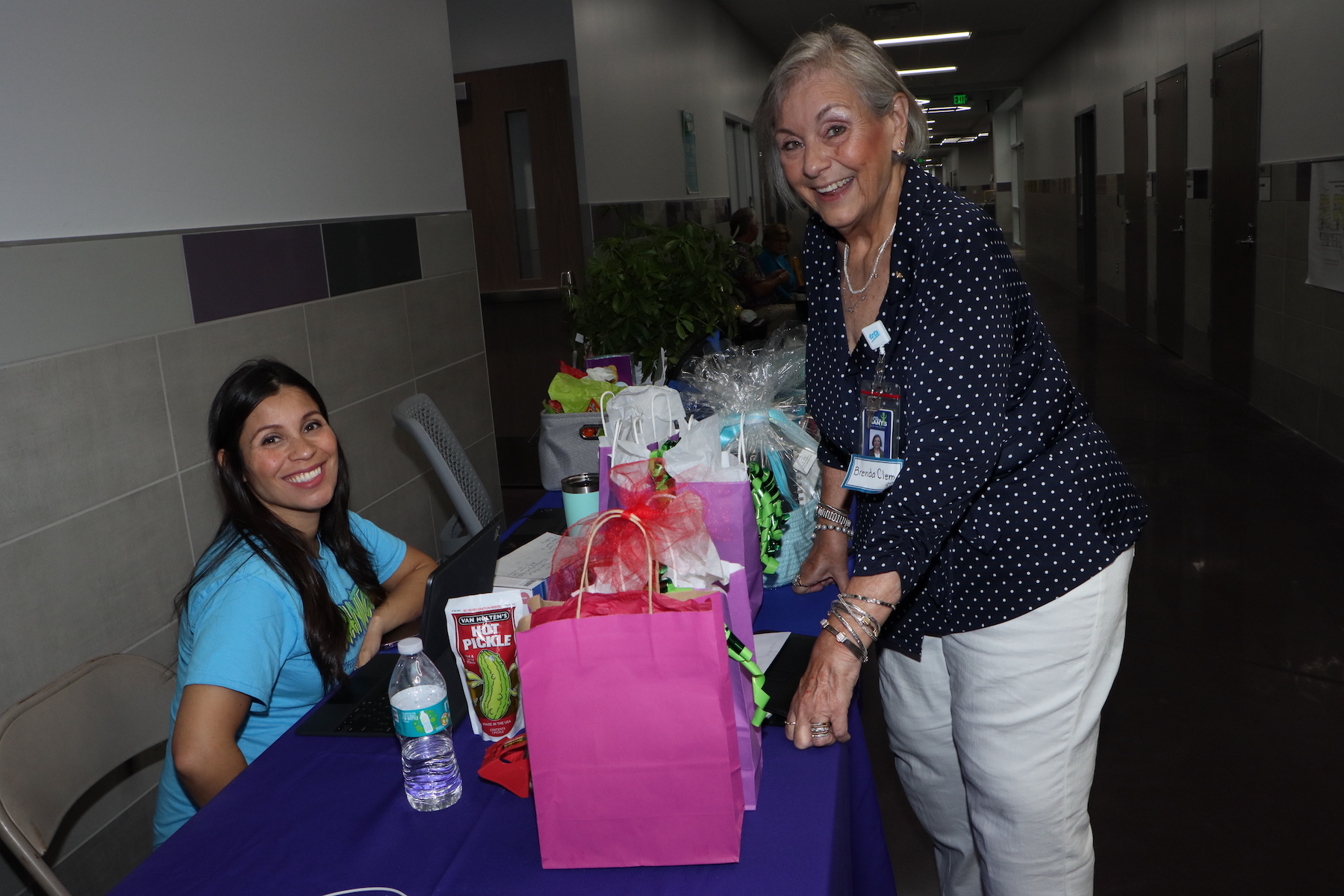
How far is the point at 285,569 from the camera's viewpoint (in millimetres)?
1631

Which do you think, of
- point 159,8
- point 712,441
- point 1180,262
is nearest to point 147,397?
point 159,8

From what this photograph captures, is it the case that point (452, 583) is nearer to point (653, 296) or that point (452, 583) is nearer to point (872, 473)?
point (872, 473)

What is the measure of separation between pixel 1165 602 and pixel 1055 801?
242cm

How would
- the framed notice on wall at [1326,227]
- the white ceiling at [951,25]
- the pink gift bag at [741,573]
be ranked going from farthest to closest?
1. the white ceiling at [951,25]
2. the framed notice on wall at [1326,227]
3. the pink gift bag at [741,573]

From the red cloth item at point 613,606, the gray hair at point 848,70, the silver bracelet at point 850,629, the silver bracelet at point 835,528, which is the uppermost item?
the gray hair at point 848,70

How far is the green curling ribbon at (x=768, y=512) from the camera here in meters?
1.79

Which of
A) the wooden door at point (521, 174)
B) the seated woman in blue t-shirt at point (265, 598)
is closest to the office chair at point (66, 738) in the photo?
the seated woman in blue t-shirt at point (265, 598)

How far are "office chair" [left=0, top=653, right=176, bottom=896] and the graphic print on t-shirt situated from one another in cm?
32

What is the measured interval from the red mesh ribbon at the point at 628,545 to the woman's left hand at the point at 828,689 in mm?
199

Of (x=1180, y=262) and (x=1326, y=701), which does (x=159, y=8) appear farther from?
(x=1180, y=262)

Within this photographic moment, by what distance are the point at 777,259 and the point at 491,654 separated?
239 inches

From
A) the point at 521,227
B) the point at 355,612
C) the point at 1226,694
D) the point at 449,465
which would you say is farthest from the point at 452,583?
the point at 521,227

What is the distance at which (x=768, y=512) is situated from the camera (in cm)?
180

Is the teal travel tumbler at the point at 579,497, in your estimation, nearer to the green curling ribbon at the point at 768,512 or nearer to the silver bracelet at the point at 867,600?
the green curling ribbon at the point at 768,512
